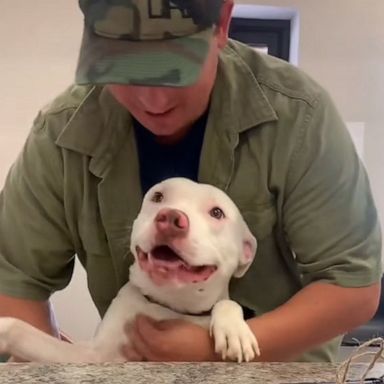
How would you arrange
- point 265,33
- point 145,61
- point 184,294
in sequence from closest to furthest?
point 145,61, point 184,294, point 265,33

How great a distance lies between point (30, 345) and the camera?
1.09 m

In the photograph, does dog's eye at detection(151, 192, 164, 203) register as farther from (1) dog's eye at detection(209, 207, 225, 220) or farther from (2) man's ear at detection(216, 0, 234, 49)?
(2) man's ear at detection(216, 0, 234, 49)

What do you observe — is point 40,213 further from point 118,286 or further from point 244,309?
point 244,309

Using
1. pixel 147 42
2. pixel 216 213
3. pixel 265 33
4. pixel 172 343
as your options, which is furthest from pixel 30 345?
pixel 265 33

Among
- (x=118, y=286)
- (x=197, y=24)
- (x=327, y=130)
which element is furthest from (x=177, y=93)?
(x=118, y=286)

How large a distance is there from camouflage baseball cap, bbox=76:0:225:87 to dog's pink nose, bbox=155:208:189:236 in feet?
0.53

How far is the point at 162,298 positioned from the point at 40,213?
24 cm

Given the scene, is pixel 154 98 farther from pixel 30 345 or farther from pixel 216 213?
pixel 30 345

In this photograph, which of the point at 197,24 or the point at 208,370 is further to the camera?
the point at 197,24

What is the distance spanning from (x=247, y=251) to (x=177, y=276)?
0.15 meters

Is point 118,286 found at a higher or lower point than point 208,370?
lower

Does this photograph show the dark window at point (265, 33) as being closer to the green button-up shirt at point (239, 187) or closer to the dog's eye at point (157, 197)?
the green button-up shirt at point (239, 187)

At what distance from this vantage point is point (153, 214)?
1110 mm

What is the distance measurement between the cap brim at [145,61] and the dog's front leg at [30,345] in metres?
0.34
